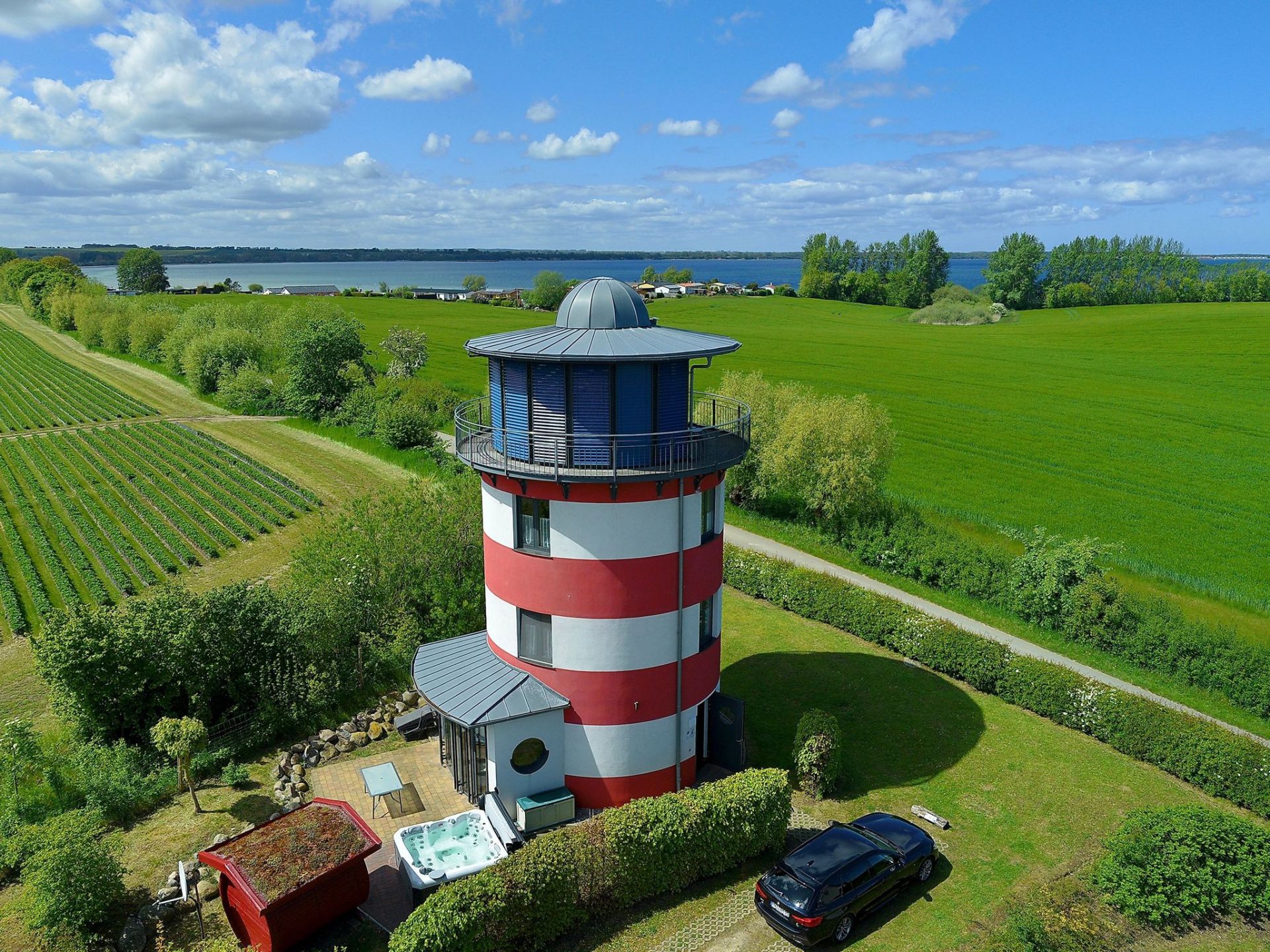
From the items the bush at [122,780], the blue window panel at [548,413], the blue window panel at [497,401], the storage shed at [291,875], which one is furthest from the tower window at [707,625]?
the bush at [122,780]

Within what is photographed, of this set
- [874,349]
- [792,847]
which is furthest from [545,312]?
[792,847]

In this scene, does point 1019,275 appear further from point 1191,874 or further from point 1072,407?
point 1191,874

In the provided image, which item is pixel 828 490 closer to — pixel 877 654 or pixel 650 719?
pixel 877 654

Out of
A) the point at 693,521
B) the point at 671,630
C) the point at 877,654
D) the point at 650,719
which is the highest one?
the point at 693,521

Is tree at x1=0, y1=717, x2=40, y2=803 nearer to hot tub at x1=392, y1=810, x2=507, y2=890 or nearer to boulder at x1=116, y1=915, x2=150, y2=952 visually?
boulder at x1=116, y1=915, x2=150, y2=952

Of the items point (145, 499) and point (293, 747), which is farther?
point (145, 499)

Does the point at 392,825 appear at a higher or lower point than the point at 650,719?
lower
